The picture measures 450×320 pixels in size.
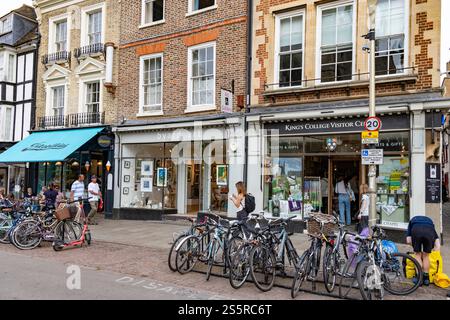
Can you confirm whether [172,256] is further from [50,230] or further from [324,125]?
[324,125]

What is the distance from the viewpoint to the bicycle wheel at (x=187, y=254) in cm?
756

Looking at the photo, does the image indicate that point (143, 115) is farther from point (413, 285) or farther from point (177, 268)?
point (413, 285)

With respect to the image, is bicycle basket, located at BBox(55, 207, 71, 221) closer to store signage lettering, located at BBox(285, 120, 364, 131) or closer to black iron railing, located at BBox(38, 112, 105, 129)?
store signage lettering, located at BBox(285, 120, 364, 131)

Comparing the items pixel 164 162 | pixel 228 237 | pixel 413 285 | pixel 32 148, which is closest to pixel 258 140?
pixel 164 162

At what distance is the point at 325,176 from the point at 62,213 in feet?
25.3

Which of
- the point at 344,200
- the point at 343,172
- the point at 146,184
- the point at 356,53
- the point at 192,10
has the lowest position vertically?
the point at 344,200

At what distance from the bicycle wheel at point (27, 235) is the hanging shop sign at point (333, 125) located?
23.9 ft

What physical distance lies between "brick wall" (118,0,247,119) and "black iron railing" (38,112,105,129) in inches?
50.6

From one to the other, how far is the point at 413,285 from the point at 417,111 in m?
4.92

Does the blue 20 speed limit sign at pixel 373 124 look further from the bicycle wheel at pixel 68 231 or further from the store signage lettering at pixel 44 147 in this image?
the store signage lettering at pixel 44 147

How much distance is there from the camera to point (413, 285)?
21.7 ft

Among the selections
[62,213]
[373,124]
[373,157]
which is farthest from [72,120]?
[373,157]

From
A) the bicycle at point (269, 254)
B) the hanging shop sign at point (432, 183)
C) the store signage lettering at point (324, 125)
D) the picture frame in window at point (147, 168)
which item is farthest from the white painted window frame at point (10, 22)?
the hanging shop sign at point (432, 183)

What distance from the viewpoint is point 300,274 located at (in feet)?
21.0
